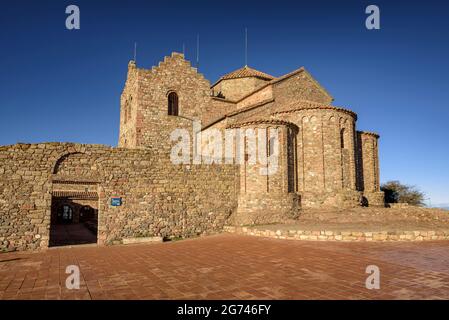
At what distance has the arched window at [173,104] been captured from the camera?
72.1 ft

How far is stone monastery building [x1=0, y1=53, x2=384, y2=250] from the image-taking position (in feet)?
35.2

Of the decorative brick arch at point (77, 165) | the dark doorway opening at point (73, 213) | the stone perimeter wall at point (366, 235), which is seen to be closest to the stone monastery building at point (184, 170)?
the decorative brick arch at point (77, 165)

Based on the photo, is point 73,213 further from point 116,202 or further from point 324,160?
point 324,160

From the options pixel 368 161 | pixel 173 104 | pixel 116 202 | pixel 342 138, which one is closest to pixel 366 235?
pixel 342 138

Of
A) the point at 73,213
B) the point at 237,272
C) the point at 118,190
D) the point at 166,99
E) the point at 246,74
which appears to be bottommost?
the point at 73,213

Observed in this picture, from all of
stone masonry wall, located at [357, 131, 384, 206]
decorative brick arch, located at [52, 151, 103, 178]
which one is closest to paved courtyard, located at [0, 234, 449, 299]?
decorative brick arch, located at [52, 151, 103, 178]

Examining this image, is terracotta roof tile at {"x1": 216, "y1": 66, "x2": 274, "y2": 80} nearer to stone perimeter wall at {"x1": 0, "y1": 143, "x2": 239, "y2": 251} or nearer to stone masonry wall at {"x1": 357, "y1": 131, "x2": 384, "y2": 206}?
stone masonry wall at {"x1": 357, "y1": 131, "x2": 384, "y2": 206}

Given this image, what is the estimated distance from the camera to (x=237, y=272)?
21.0ft

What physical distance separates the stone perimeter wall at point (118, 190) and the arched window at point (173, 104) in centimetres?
893

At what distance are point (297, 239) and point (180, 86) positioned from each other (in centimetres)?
1478

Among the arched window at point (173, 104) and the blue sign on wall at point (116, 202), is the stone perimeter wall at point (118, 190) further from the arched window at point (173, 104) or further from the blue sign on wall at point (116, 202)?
the arched window at point (173, 104)

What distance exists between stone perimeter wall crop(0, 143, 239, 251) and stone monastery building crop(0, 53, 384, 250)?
4 centimetres

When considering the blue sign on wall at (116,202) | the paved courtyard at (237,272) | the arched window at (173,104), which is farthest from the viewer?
the arched window at (173,104)

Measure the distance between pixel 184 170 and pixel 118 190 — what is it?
3.00 m
